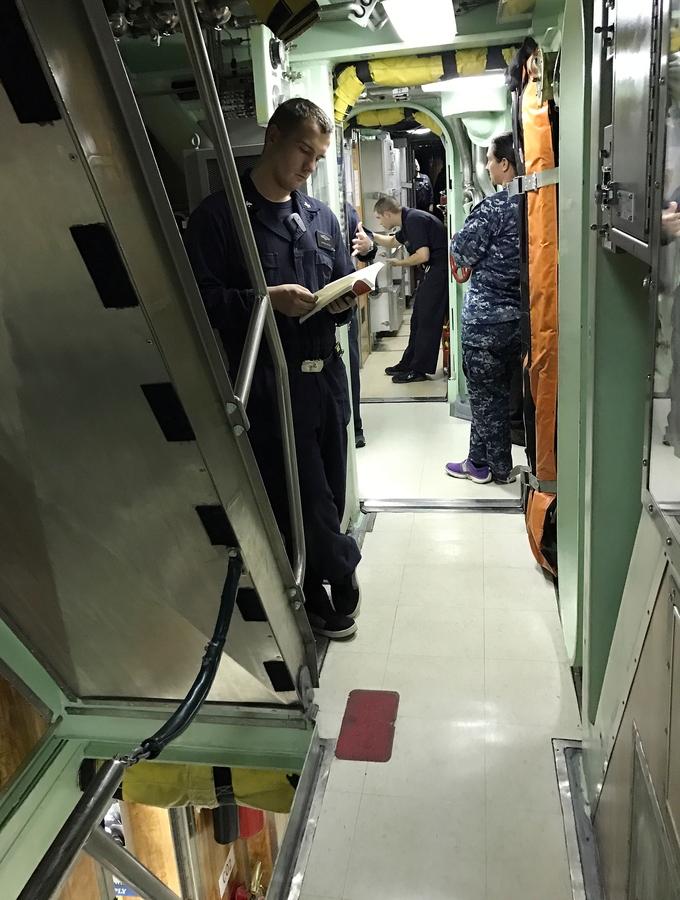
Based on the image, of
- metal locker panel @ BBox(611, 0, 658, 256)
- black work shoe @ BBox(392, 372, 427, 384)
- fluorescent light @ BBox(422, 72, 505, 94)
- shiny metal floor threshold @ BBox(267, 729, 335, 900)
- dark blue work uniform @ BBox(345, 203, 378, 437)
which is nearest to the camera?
metal locker panel @ BBox(611, 0, 658, 256)

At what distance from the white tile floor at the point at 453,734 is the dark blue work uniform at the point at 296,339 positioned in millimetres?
469

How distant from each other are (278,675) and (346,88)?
2913 millimetres

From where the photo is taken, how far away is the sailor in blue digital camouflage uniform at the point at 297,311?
7.58 ft

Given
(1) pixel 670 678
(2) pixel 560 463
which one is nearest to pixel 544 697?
(2) pixel 560 463

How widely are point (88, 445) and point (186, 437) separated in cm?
23

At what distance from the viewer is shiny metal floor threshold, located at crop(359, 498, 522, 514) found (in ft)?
12.9

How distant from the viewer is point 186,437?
147 centimetres

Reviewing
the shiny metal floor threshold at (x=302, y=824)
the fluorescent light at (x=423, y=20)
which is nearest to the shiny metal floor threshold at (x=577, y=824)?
the shiny metal floor threshold at (x=302, y=824)

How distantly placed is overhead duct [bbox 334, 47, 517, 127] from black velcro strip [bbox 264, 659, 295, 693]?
113 inches

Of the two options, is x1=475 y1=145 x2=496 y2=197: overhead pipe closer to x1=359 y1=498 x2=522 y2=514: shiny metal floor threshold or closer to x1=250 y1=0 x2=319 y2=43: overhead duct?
x1=359 y1=498 x2=522 y2=514: shiny metal floor threshold

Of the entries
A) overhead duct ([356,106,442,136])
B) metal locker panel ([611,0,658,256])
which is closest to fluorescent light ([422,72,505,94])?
overhead duct ([356,106,442,136])

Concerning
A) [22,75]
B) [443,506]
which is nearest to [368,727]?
[443,506]

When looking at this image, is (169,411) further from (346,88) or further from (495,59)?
(495,59)

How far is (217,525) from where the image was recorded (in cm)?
167
